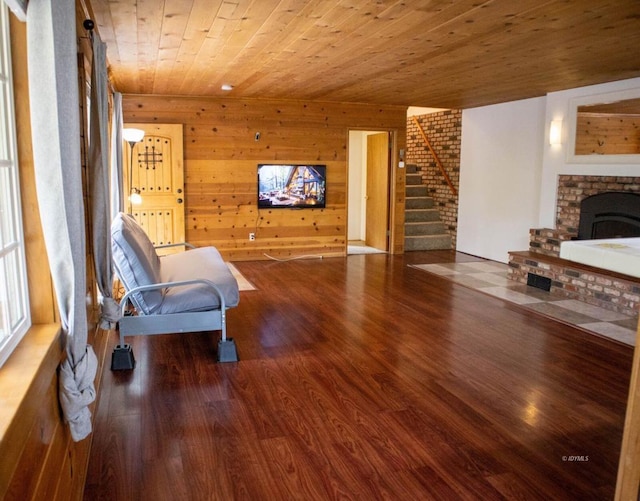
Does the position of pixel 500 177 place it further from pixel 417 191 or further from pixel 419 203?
pixel 417 191

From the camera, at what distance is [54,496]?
1.71 meters

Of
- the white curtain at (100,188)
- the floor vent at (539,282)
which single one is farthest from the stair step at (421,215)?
the white curtain at (100,188)

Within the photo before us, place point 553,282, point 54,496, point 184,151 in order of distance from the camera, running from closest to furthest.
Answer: point 54,496, point 553,282, point 184,151

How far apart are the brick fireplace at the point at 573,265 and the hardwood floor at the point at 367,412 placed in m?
0.91

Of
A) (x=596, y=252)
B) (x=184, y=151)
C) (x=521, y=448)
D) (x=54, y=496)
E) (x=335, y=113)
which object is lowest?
(x=521, y=448)

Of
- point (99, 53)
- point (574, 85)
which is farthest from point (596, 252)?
point (574, 85)

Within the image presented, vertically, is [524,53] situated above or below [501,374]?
above

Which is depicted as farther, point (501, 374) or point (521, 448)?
point (501, 374)

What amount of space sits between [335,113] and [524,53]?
3864 millimetres

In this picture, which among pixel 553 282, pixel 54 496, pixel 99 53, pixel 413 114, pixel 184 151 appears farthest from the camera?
pixel 413 114

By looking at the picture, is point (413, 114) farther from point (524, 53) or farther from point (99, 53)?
point (99, 53)

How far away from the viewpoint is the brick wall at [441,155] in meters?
9.09

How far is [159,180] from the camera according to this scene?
7.40m

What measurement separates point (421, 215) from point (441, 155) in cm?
111
